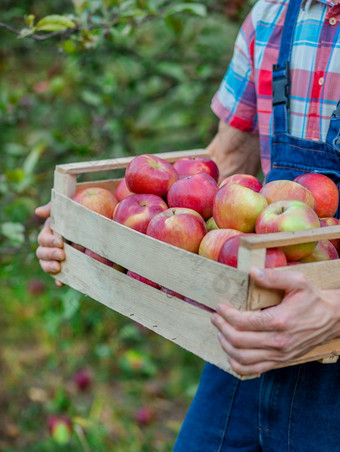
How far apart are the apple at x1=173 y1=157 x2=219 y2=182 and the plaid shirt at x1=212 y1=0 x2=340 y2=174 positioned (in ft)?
0.64

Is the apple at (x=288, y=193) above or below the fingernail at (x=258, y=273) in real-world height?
below

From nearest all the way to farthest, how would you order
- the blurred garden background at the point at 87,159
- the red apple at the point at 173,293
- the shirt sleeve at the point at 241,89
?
the red apple at the point at 173,293
the shirt sleeve at the point at 241,89
the blurred garden background at the point at 87,159

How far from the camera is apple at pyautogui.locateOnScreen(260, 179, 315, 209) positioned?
1.40 m

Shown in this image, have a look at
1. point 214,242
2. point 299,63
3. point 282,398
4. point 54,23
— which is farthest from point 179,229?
point 54,23

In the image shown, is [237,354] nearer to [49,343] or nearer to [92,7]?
[92,7]

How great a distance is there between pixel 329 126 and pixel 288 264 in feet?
1.49

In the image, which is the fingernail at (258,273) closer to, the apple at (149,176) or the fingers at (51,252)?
the apple at (149,176)

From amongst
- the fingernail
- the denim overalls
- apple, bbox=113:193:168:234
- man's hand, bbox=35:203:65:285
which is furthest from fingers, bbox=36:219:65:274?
the fingernail

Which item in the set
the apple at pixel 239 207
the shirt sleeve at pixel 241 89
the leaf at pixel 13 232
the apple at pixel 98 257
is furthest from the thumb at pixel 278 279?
the leaf at pixel 13 232

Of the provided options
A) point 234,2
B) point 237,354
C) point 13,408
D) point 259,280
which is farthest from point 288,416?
point 13,408

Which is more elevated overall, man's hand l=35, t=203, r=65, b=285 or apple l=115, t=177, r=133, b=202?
apple l=115, t=177, r=133, b=202

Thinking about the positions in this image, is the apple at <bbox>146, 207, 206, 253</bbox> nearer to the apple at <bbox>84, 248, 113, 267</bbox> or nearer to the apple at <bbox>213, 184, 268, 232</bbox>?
the apple at <bbox>213, 184, 268, 232</bbox>

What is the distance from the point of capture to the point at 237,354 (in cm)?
118

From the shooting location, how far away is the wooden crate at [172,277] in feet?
3.82
